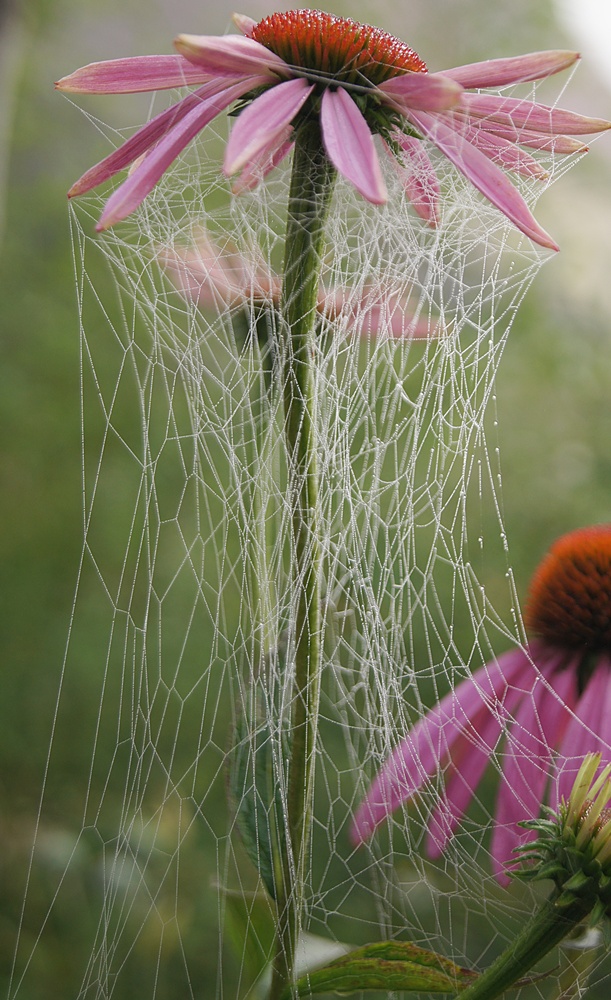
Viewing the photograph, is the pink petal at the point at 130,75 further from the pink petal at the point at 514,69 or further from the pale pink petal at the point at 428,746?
the pale pink petal at the point at 428,746

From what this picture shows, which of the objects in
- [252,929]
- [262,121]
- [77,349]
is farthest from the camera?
[77,349]

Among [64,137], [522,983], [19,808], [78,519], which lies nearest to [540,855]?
[522,983]

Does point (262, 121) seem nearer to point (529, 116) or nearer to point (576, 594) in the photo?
point (529, 116)

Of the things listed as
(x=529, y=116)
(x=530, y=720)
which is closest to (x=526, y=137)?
(x=529, y=116)

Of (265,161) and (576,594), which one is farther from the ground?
(265,161)

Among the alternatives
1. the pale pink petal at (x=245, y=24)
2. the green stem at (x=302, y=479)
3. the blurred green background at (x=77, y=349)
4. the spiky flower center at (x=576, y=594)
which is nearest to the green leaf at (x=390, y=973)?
the green stem at (x=302, y=479)

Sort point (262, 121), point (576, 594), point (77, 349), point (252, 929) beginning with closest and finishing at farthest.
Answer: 1. point (262, 121)
2. point (252, 929)
3. point (576, 594)
4. point (77, 349)
